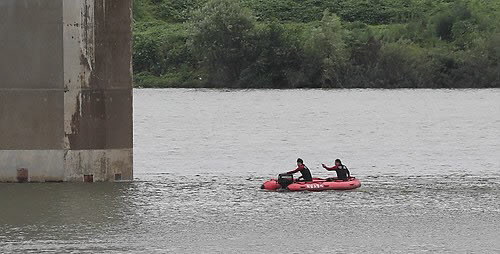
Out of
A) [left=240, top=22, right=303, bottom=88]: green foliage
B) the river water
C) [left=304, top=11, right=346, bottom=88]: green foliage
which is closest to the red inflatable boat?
the river water

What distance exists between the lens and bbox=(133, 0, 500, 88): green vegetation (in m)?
109

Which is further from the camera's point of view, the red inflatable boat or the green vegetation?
the green vegetation

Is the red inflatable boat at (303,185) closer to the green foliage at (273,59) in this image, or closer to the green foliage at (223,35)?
the green foliage at (223,35)

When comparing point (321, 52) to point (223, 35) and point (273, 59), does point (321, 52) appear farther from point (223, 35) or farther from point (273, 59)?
point (223, 35)

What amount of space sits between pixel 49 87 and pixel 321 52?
73.7m

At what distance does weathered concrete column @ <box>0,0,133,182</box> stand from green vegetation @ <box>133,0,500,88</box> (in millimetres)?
71275

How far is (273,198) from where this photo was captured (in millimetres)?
37844

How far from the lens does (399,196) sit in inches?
1507

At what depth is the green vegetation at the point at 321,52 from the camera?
108812 mm

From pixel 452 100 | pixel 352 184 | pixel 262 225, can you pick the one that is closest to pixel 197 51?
pixel 452 100

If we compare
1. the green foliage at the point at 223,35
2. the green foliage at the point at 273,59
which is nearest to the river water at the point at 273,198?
the green foliage at the point at 223,35

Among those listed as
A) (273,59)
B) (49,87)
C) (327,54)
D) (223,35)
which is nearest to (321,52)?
(327,54)

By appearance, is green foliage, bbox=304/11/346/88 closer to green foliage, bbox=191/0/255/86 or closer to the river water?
green foliage, bbox=191/0/255/86

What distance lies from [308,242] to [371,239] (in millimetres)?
1621
